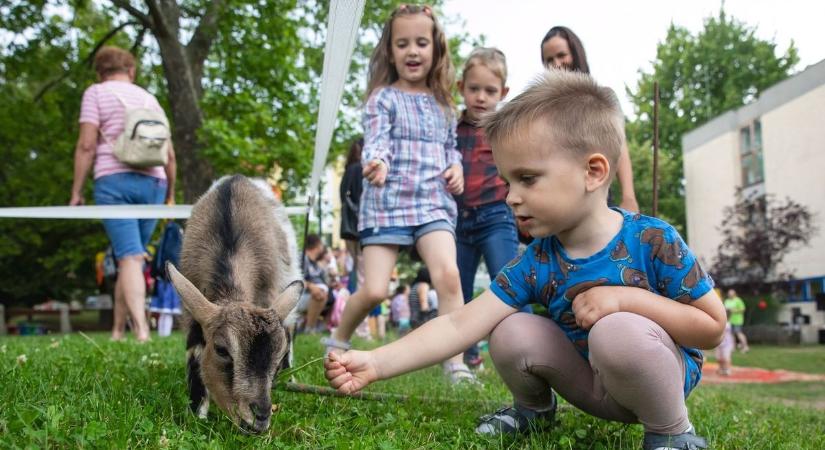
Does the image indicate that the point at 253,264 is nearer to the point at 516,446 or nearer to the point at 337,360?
the point at 337,360

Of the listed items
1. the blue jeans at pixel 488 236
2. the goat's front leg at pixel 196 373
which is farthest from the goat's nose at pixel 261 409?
the blue jeans at pixel 488 236

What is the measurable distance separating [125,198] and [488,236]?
337 centimetres

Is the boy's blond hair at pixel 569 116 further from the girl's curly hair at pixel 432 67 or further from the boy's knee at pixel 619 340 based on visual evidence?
the girl's curly hair at pixel 432 67

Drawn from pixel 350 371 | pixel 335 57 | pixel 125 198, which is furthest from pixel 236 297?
pixel 125 198

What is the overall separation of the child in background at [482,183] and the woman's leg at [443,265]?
0.68m

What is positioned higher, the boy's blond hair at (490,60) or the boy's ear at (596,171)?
the boy's blond hair at (490,60)

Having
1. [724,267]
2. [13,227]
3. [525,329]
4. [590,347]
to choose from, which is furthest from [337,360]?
[13,227]

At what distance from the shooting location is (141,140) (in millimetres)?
6719

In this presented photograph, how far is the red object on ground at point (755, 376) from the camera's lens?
42.8ft

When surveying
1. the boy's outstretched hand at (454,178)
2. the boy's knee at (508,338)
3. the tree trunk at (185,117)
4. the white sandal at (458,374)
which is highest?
the tree trunk at (185,117)

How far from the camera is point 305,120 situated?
58.4 feet

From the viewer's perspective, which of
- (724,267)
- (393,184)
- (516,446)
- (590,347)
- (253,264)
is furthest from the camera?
(724,267)

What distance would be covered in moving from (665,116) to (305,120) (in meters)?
37.3

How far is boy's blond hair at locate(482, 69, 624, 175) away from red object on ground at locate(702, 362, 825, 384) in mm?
10522
